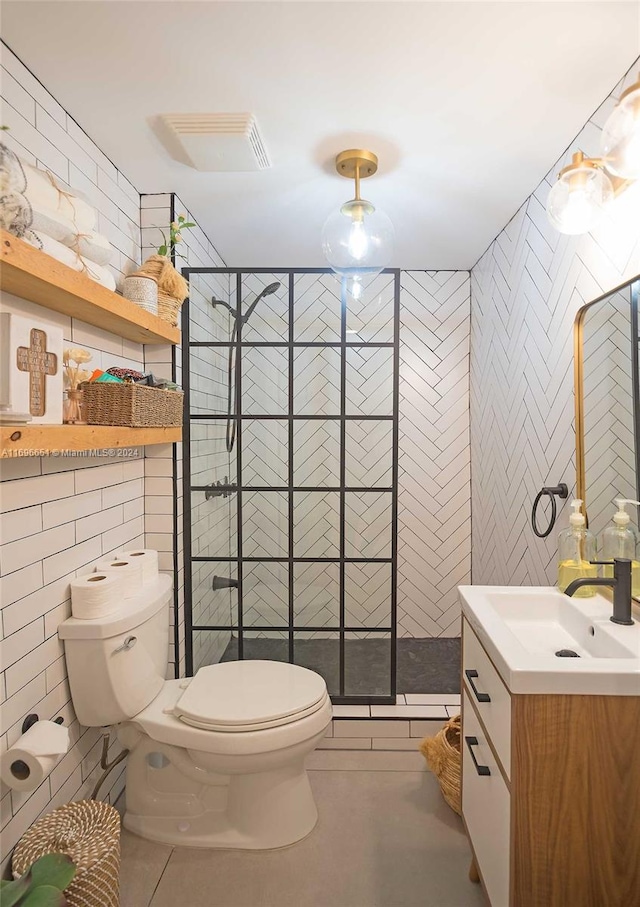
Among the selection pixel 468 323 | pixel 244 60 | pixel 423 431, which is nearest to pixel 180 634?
pixel 423 431

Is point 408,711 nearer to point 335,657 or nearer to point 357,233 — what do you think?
point 335,657

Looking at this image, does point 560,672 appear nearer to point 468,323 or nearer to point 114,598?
point 114,598

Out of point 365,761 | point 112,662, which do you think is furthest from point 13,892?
point 365,761

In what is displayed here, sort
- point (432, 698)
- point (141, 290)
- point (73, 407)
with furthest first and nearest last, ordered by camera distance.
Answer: point (432, 698), point (141, 290), point (73, 407)

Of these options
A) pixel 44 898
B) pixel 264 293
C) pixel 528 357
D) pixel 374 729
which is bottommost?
pixel 374 729

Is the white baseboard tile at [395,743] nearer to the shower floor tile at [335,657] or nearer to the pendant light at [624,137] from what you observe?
the shower floor tile at [335,657]

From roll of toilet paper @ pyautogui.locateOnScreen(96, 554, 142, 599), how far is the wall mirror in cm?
154

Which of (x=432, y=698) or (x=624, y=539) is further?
(x=432, y=698)

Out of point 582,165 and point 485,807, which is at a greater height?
point 582,165

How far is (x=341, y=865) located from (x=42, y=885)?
95cm

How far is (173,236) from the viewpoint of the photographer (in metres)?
2.06

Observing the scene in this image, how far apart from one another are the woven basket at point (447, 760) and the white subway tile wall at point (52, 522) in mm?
1164

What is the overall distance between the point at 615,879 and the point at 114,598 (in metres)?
1.44

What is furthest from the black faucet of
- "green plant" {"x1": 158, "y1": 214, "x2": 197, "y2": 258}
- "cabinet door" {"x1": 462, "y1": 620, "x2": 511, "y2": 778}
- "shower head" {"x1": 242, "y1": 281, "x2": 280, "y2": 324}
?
"green plant" {"x1": 158, "y1": 214, "x2": 197, "y2": 258}
